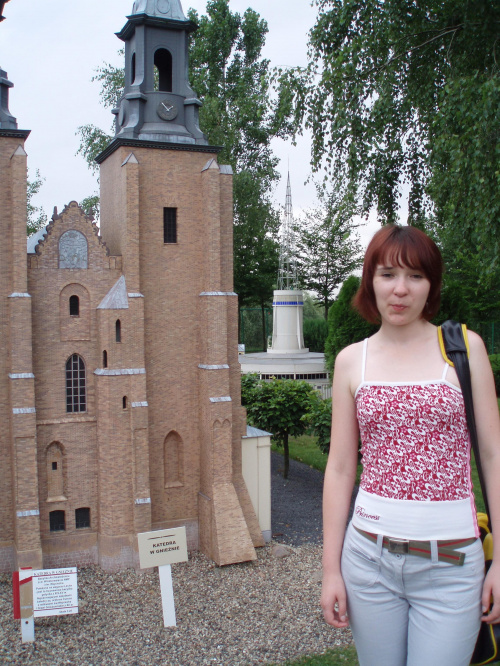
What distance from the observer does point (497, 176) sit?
38.0 ft

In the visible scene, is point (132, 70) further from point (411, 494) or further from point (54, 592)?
point (411, 494)

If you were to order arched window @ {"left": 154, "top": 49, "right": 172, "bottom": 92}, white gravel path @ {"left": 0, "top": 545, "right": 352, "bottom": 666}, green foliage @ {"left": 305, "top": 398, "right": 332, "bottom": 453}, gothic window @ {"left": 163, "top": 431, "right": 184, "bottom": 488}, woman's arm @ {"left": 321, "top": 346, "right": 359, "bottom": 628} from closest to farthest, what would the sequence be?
woman's arm @ {"left": 321, "top": 346, "right": 359, "bottom": 628} → white gravel path @ {"left": 0, "top": 545, "right": 352, "bottom": 666} → gothic window @ {"left": 163, "top": 431, "right": 184, "bottom": 488} → arched window @ {"left": 154, "top": 49, "right": 172, "bottom": 92} → green foliage @ {"left": 305, "top": 398, "right": 332, "bottom": 453}

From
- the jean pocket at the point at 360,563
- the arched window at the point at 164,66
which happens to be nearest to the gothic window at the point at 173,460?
the arched window at the point at 164,66

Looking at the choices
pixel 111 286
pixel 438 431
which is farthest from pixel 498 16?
pixel 438 431

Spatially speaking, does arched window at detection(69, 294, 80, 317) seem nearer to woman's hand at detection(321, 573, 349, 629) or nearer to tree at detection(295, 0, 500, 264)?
tree at detection(295, 0, 500, 264)

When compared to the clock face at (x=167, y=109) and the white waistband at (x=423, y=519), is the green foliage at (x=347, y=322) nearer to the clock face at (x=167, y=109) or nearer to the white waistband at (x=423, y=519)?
the clock face at (x=167, y=109)

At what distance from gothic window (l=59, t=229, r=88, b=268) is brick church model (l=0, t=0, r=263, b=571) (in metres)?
0.03

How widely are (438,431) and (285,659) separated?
29.9 ft

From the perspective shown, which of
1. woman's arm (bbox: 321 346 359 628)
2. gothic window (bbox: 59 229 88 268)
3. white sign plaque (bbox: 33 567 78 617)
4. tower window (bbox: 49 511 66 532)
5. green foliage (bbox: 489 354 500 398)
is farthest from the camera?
green foliage (bbox: 489 354 500 398)

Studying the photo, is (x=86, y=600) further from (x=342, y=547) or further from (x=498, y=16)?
(x=498, y=16)

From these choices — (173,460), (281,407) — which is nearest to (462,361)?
(173,460)

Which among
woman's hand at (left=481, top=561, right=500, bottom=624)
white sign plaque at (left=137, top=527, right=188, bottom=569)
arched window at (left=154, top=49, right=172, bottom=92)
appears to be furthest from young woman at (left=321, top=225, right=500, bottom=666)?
arched window at (left=154, top=49, right=172, bottom=92)

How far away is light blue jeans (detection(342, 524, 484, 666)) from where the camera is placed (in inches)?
116

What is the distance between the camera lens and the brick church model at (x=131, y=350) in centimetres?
1347
